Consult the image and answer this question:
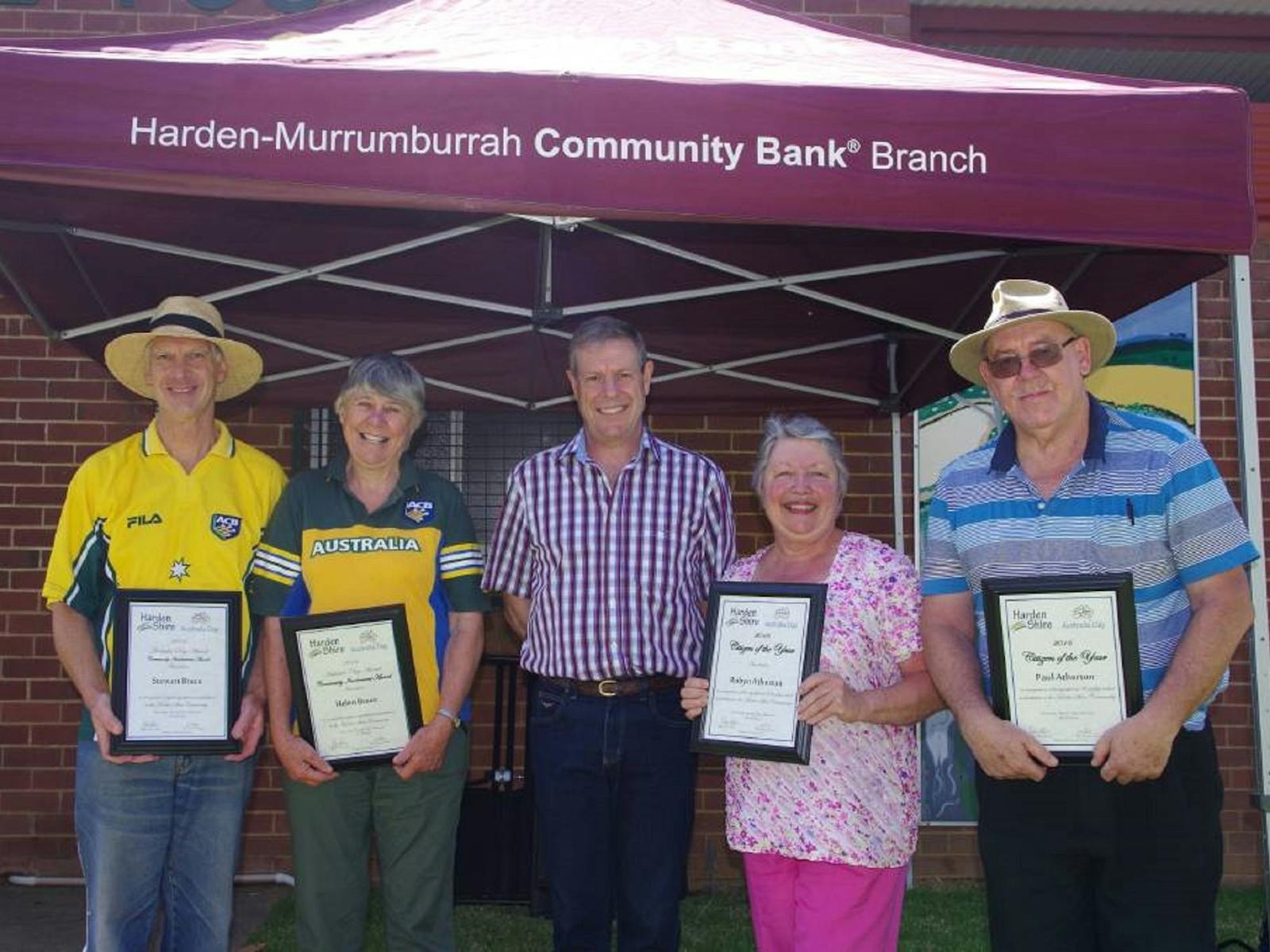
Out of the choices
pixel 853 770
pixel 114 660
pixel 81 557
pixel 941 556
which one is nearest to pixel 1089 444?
pixel 941 556

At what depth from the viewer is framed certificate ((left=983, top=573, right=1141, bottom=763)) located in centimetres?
261

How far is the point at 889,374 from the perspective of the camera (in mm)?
5195

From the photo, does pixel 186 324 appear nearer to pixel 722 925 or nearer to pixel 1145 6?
pixel 722 925

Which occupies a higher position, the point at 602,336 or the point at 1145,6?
the point at 1145,6

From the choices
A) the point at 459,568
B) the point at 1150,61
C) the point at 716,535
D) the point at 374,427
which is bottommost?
the point at 459,568

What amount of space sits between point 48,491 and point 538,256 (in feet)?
10.4

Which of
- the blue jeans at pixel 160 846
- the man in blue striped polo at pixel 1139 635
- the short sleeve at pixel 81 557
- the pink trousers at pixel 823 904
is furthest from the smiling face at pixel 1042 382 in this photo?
the short sleeve at pixel 81 557

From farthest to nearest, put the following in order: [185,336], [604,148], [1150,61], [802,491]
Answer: [1150,61] → [185,336] → [802,491] → [604,148]

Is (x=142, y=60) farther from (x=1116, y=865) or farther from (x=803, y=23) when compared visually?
(x=1116, y=865)

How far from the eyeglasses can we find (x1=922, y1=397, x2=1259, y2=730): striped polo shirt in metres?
0.15

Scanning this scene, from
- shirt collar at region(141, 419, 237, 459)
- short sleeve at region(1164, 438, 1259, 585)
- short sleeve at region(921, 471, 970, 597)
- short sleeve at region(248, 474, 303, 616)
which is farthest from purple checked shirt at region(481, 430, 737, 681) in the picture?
short sleeve at region(1164, 438, 1259, 585)

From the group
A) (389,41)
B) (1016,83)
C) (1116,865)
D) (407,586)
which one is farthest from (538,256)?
(1116,865)

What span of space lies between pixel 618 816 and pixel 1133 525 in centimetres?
148

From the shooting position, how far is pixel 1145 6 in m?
7.38
